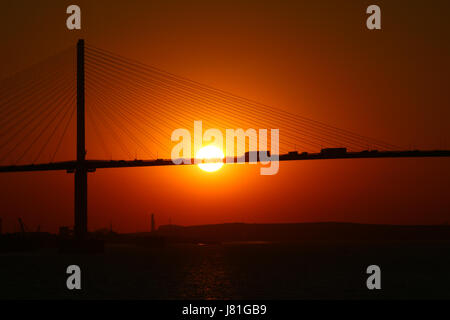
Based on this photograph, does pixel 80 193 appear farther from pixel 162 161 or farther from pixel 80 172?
pixel 162 161

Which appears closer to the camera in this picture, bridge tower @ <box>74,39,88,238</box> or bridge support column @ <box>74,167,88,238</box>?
bridge tower @ <box>74,39,88,238</box>

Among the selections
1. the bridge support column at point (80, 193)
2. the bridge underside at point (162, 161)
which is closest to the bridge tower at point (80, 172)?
the bridge support column at point (80, 193)

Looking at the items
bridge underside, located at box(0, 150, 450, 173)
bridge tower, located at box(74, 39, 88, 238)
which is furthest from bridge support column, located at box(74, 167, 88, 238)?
bridge underside, located at box(0, 150, 450, 173)

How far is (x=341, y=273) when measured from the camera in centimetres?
6191

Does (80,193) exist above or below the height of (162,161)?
below

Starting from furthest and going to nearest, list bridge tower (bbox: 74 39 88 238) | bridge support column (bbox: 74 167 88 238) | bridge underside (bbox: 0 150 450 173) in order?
bridge support column (bbox: 74 167 88 238), bridge tower (bbox: 74 39 88 238), bridge underside (bbox: 0 150 450 173)

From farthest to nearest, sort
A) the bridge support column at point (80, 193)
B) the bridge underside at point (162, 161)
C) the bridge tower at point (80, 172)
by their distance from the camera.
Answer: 1. the bridge support column at point (80, 193)
2. the bridge tower at point (80, 172)
3. the bridge underside at point (162, 161)

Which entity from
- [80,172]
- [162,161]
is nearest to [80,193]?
[80,172]

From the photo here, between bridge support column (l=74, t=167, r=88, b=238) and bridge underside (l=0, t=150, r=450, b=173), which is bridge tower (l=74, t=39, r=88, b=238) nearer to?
bridge support column (l=74, t=167, r=88, b=238)

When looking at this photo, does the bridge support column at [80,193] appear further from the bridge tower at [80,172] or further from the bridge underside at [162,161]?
the bridge underside at [162,161]

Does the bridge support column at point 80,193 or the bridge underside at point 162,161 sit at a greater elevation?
the bridge underside at point 162,161

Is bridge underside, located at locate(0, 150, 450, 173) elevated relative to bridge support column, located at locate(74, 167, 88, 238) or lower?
elevated
